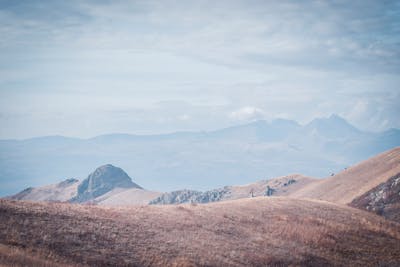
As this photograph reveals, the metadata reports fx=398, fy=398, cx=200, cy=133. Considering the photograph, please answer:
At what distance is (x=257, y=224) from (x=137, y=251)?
→ 46.7 feet

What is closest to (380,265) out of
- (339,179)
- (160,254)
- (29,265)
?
(160,254)

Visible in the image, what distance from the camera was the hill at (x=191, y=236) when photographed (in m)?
23.0

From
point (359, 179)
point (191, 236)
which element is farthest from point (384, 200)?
point (191, 236)

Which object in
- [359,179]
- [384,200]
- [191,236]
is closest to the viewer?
[191,236]

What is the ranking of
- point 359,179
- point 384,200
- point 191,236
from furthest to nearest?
point 359,179 → point 384,200 → point 191,236

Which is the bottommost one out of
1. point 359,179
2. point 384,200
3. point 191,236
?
point 359,179

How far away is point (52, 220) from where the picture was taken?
26.5m

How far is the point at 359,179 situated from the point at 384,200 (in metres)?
32.2

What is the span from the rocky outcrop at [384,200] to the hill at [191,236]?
140 ft

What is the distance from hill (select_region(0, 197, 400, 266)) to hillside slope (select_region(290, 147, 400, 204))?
67215 millimetres

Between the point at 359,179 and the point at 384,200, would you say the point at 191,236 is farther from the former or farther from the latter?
the point at 359,179

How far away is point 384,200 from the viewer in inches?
3465

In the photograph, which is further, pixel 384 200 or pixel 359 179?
pixel 359 179

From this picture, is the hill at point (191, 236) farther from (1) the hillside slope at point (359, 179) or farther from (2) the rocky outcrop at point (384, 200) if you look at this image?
(1) the hillside slope at point (359, 179)
